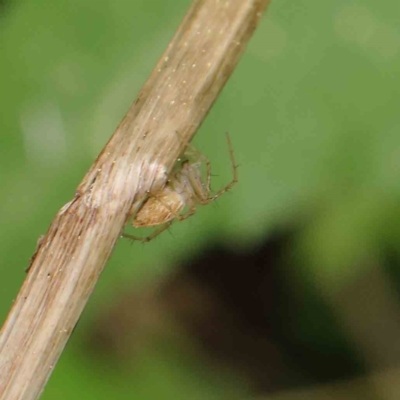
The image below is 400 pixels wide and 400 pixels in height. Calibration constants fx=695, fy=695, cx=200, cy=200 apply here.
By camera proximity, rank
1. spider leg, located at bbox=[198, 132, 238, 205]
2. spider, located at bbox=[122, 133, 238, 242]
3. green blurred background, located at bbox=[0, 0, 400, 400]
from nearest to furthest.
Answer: spider, located at bbox=[122, 133, 238, 242]
spider leg, located at bbox=[198, 132, 238, 205]
green blurred background, located at bbox=[0, 0, 400, 400]

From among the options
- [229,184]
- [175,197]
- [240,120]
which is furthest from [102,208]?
[240,120]

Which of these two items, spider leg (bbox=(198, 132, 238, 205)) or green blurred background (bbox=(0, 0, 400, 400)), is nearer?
spider leg (bbox=(198, 132, 238, 205))

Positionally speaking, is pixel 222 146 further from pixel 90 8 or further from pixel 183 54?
pixel 183 54

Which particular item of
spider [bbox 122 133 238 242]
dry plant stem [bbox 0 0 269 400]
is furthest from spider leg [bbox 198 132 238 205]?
dry plant stem [bbox 0 0 269 400]

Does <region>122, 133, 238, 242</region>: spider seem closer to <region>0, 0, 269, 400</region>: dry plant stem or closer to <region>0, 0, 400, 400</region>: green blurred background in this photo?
<region>0, 0, 269, 400</region>: dry plant stem

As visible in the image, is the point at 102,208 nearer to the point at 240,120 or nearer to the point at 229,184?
the point at 229,184
